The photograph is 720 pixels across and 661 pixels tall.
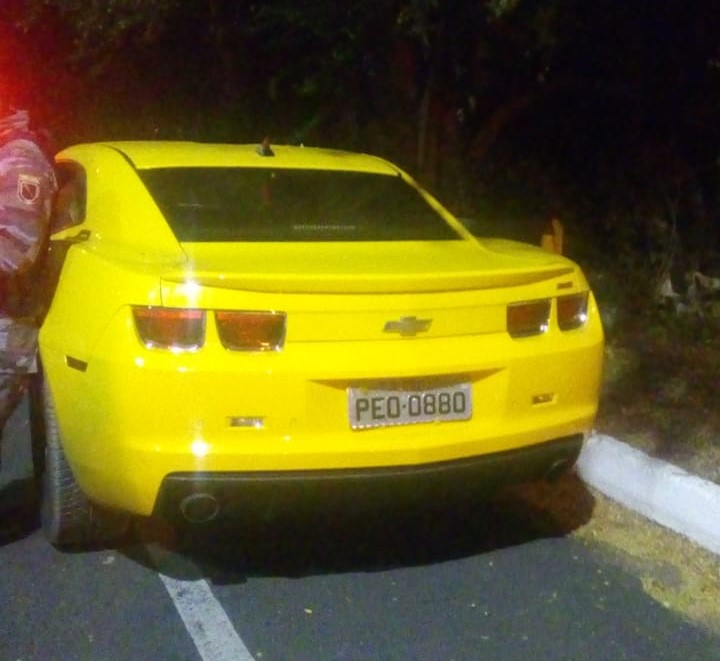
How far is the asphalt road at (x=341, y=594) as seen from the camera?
13.5ft

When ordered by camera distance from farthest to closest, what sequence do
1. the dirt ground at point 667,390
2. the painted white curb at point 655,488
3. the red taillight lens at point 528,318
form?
the dirt ground at point 667,390, the painted white curb at point 655,488, the red taillight lens at point 528,318

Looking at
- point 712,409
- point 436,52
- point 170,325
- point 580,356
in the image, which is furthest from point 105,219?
point 436,52

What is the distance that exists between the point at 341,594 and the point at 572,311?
1.32 m

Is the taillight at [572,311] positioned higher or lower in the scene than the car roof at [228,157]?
lower

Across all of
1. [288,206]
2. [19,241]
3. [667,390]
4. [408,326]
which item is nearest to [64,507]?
[19,241]

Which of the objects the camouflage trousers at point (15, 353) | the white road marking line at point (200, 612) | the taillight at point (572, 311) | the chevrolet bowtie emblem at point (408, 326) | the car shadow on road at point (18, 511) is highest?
the chevrolet bowtie emblem at point (408, 326)

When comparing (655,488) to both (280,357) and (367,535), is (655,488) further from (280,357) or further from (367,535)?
(280,357)

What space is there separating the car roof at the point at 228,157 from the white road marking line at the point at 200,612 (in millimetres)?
1546

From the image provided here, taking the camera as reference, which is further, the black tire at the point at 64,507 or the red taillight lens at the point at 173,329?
the black tire at the point at 64,507

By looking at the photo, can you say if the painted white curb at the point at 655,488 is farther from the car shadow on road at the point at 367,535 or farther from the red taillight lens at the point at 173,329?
the red taillight lens at the point at 173,329

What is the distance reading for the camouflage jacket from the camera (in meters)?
4.74

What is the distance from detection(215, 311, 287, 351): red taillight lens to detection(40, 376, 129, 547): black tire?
97cm

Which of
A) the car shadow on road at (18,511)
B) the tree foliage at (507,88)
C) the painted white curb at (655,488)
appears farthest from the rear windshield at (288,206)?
the tree foliage at (507,88)

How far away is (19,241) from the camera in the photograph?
4758 millimetres
